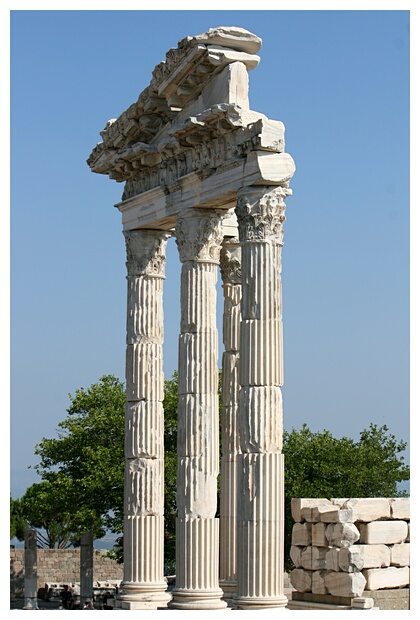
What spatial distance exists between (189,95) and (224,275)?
595cm

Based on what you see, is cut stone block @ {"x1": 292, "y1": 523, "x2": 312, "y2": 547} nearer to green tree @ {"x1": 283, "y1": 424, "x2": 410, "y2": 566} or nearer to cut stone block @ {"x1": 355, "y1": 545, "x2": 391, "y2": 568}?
cut stone block @ {"x1": 355, "y1": 545, "x2": 391, "y2": 568}

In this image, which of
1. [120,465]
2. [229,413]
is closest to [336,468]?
[120,465]

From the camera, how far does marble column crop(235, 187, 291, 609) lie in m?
31.8

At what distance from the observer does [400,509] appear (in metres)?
35.8

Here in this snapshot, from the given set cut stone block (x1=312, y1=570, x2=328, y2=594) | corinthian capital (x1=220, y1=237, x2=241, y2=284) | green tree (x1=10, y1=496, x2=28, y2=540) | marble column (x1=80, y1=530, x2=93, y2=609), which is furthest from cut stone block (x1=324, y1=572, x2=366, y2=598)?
green tree (x1=10, y1=496, x2=28, y2=540)

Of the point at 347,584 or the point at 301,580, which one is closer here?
the point at 347,584

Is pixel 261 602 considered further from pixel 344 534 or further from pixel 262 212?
pixel 262 212

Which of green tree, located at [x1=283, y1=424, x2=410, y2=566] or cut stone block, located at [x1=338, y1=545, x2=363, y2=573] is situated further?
green tree, located at [x1=283, y1=424, x2=410, y2=566]

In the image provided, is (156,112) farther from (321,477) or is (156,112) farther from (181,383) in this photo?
(321,477)

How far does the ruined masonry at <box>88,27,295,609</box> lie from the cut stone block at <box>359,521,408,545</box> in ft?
11.1

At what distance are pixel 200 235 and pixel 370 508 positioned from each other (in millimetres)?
7948

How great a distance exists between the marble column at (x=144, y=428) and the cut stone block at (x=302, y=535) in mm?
3647

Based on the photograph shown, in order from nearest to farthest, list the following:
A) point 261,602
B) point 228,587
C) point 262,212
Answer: point 261,602, point 262,212, point 228,587
